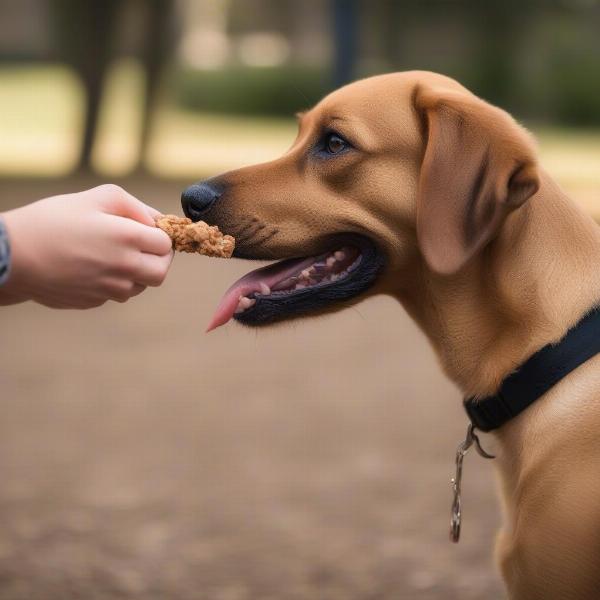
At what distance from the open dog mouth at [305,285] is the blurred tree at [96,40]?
17.7 metres

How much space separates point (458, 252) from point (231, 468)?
141 inches

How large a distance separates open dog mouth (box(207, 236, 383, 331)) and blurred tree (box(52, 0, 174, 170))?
58.0 feet

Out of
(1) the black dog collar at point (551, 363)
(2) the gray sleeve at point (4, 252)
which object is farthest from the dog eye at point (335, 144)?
(2) the gray sleeve at point (4, 252)

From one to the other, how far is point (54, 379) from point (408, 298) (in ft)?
17.4

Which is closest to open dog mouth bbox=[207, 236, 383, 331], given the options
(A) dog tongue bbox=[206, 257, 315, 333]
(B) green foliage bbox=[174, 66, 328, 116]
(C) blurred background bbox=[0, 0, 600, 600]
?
(A) dog tongue bbox=[206, 257, 315, 333]

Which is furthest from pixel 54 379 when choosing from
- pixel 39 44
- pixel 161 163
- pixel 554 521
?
pixel 39 44

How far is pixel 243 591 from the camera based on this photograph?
484cm

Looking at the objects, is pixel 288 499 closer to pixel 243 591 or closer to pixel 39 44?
pixel 243 591

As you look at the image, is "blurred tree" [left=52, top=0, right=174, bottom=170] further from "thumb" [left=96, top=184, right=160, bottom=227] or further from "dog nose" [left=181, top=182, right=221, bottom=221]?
"thumb" [left=96, top=184, right=160, bottom=227]

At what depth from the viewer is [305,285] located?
349 centimetres

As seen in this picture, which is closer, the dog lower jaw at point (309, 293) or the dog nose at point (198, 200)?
the dog lower jaw at point (309, 293)

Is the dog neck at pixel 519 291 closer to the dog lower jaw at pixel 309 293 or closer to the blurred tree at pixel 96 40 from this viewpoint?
the dog lower jaw at pixel 309 293

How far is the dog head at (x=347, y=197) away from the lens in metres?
3.33

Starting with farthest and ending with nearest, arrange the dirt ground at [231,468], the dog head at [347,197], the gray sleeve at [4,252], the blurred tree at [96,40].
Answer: the blurred tree at [96,40] → the dirt ground at [231,468] → the dog head at [347,197] → the gray sleeve at [4,252]
